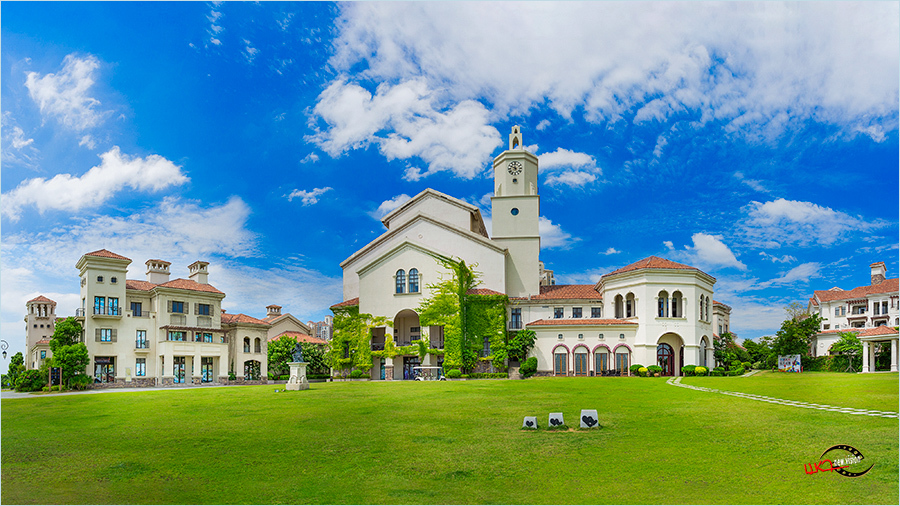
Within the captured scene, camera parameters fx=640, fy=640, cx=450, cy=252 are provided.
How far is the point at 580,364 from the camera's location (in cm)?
4584

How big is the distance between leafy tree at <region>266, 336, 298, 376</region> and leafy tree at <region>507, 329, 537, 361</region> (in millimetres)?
21986

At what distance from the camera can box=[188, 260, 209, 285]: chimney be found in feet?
166

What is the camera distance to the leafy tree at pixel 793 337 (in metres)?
49.2

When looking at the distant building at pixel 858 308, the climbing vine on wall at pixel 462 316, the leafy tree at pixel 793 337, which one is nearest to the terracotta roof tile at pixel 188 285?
the climbing vine on wall at pixel 462 316

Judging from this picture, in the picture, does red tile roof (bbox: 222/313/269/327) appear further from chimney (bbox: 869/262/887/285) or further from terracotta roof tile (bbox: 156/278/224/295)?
chimney (bbox: 869/262/887/285)

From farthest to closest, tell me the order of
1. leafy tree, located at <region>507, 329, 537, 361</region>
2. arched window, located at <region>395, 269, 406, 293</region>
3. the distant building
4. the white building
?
the distant building → arched window, located at <region>395, 269, 406, 293</region> → leafy tree, located at <region>507, 329, 537, 361</region> → the white building

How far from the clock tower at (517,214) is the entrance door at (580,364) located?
7077mm

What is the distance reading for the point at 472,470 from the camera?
12.1m

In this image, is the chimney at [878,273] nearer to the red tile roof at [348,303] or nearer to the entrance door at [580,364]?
the entrance door at [580,364]

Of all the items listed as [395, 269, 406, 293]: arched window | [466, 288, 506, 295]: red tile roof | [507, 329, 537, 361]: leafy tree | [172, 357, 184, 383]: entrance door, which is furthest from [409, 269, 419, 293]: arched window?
[172, 357, 184, 383]: entrance door

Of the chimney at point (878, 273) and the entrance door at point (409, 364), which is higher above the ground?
the chimney at point (878, 273)

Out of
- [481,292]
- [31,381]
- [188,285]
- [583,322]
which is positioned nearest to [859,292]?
[583,322]

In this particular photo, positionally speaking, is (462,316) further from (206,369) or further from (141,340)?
(141,340)

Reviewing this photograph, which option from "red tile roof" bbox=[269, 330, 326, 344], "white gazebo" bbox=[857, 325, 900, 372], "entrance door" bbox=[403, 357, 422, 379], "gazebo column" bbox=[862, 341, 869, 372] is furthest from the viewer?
"red tile roof" bbox=[269, 330, 326, 344]
